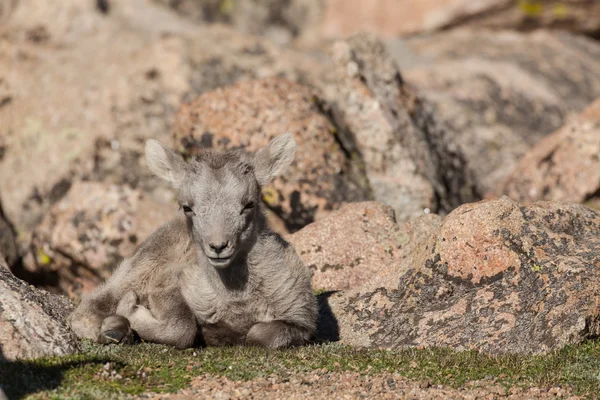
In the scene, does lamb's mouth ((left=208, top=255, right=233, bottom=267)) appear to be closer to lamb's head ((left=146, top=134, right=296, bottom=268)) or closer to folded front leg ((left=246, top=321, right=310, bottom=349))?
lamb's head ((left=146, top=134, right=296, bottom=268))

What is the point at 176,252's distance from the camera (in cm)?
1294

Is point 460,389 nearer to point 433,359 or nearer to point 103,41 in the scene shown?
point 433,359

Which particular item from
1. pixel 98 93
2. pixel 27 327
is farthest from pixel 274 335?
pixel 98 93

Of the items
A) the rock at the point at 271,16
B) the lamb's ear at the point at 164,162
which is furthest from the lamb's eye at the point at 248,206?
the rock at the point at 271,16

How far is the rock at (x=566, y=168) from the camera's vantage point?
22.8m

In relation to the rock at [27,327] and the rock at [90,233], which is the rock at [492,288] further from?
the rock at [90,233]

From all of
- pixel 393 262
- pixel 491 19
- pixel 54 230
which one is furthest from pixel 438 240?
pixel 491 19

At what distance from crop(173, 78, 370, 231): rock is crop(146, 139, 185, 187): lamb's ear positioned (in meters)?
6.17

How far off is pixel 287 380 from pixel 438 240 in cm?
380

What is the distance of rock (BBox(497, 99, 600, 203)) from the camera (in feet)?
74.7

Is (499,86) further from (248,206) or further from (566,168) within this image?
(248,206)

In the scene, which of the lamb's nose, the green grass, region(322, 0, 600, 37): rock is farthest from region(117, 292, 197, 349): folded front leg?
region(322, 0, 600, 37): rock

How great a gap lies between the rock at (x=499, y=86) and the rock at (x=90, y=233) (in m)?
8.91

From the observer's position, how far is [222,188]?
466 inches
